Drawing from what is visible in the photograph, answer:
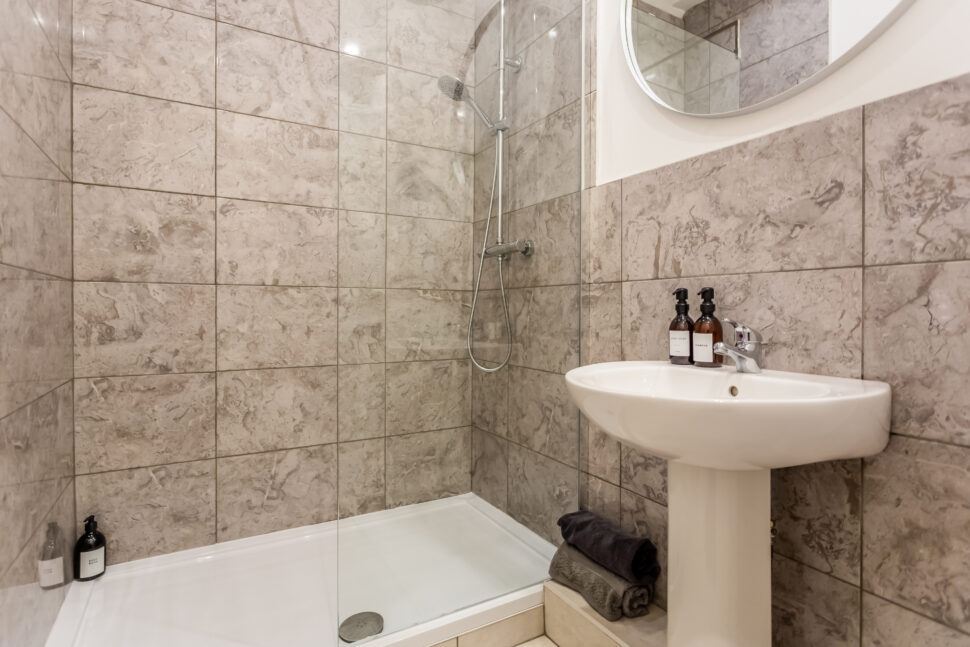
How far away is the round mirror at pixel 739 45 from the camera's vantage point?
978mm

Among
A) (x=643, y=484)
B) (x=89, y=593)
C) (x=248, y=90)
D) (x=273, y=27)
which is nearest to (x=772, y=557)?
(x=643, y=484)

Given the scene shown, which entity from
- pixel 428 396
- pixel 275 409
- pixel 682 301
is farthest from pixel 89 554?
pixel 682 301

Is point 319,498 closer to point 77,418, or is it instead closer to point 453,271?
point 77,418

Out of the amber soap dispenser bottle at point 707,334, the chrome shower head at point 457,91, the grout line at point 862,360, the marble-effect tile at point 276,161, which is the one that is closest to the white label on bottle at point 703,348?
the amber soap dispenser bottle at point 707,334

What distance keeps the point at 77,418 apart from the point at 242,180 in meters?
0.99

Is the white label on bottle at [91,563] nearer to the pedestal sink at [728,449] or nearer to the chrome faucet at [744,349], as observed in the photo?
the pedestal sink at [728,449]

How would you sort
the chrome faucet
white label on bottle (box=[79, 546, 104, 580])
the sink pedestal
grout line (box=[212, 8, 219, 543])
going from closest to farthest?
the sink pedestal
the chrome faucet
white label on bottle (box=[79, 546, 104, 580])
grout line (box=[212, 8, 219, 543])

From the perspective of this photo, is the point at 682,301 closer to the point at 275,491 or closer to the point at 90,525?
the point at 275,491

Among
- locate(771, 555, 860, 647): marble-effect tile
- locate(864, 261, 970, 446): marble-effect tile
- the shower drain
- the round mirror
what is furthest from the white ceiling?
the shower drain

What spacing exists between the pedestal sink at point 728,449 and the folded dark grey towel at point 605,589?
0.21 meters

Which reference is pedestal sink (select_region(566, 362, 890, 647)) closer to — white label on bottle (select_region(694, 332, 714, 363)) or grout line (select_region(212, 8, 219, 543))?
white label on bottle (select_region(694, 332, 714, 363))

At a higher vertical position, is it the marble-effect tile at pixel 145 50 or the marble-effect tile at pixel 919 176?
the marble-effect tile at pixel 145 50

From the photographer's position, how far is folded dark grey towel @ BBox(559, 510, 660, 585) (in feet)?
4.17

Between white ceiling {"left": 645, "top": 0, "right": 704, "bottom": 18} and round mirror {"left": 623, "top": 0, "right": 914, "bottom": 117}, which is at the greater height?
white ceiling {"left": 645, "top": 0, "right": 704, "bottom": 18}
